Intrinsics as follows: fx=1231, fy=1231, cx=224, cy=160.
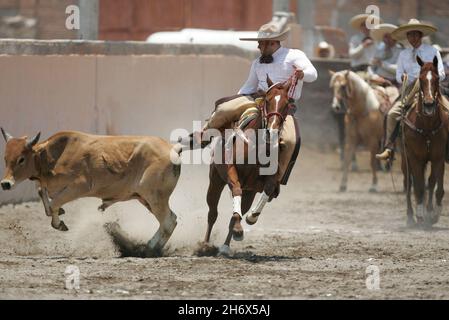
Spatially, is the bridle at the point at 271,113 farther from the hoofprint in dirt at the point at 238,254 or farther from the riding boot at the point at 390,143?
the riding boot at the point at 390,143

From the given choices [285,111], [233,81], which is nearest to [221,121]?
[285,111]

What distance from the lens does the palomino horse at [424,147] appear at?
1553 cm

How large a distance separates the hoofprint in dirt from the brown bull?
22.1 inches

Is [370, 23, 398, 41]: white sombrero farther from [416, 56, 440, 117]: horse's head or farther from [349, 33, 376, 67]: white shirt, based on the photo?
[416, 56, 440, 117]: horse's head

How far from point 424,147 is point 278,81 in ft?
12.5

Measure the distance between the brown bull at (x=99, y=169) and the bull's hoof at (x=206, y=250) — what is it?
50cm

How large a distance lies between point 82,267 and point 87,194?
106 centimetres

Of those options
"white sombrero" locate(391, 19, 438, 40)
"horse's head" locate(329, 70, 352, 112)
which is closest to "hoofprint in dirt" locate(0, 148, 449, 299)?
"white sombrero" locate(391, 19, 438, 40)

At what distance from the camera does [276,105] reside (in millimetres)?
11844

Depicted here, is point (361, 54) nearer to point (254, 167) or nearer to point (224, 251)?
point (254, 167)

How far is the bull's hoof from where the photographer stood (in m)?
12.6

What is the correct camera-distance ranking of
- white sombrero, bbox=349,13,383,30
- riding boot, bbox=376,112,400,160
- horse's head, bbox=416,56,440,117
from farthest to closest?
white sombrero, bbox=349,13,383,30 → riding boot, bbox=376,112,400,160 → horse's head, bbox=416,56,440,117

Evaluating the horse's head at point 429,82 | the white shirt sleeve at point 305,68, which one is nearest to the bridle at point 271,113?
the white shirt sleeve at point 305,68
